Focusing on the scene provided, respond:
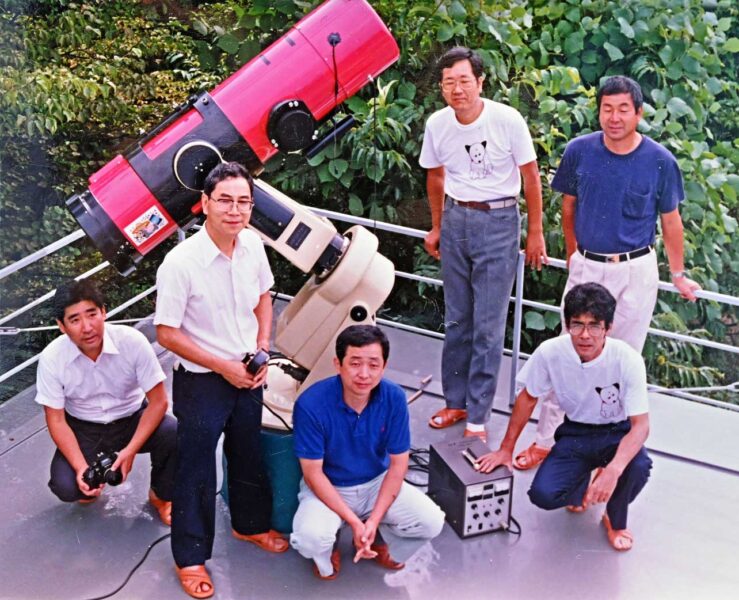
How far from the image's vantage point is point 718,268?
516 cm

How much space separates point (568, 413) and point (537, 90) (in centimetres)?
230

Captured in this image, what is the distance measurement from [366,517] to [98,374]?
937 mm

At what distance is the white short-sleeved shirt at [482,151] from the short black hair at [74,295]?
4.07 ft

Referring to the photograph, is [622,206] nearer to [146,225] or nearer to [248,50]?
[146,225]

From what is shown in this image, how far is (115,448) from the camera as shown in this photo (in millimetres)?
3242

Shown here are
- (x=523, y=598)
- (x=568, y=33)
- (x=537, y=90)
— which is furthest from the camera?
(x=568, y=33)

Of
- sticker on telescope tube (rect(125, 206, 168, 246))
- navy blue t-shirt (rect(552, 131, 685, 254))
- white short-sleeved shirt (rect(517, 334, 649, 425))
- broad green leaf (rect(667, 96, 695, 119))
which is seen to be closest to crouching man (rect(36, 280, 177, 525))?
sticker on telescope tube (rect(125, 206, 168, 246))

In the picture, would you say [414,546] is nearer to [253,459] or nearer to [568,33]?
[253,459]

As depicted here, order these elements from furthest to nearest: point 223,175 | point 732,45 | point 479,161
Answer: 1. point 732,45
2. point 479,161
3. point 223,175

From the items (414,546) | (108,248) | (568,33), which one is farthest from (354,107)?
(414,546)

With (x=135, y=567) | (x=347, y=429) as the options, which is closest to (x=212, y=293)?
(x=347, y=429)

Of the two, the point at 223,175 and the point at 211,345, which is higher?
the point at 223,175

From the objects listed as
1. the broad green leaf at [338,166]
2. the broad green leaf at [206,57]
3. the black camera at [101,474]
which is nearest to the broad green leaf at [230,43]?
the broad green leaf at [206,57]

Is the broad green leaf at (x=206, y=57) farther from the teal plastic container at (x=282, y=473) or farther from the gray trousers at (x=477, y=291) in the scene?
the teal plastic container at (x=282, y=473)
